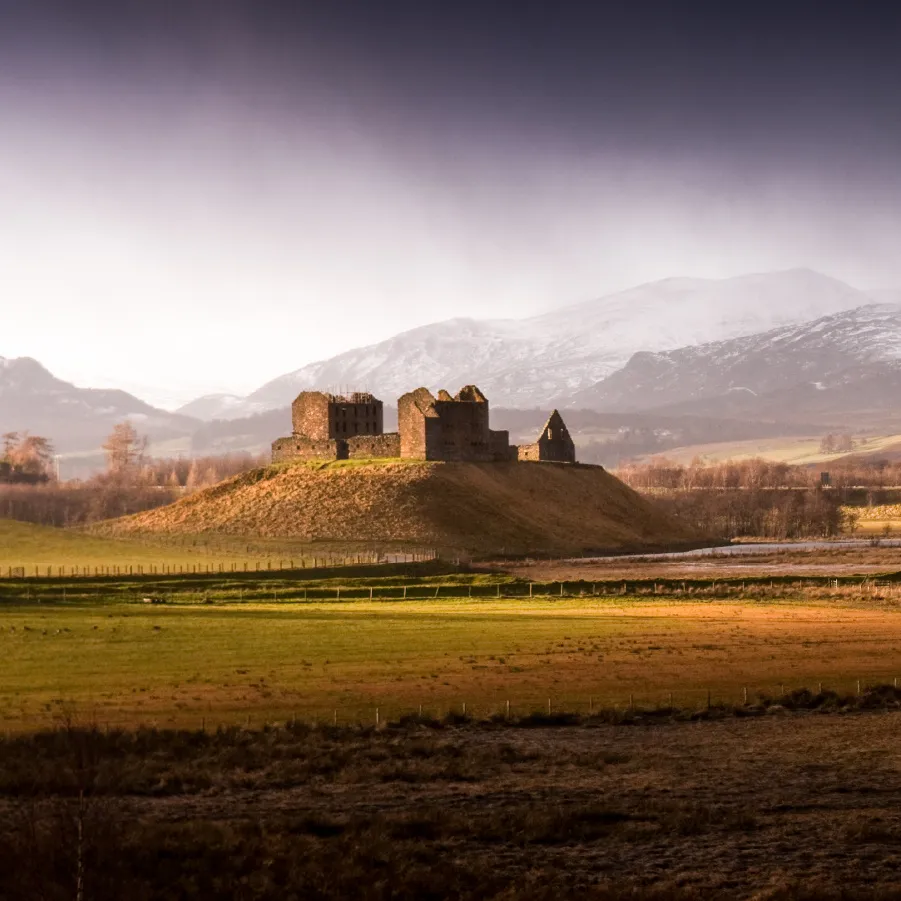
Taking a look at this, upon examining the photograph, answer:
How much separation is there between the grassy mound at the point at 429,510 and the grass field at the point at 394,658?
3854 cm

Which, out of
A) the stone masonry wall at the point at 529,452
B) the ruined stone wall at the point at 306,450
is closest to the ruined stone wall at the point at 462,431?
the ruined stone wall at the point at 306,450

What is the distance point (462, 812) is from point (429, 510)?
83563 millimetres

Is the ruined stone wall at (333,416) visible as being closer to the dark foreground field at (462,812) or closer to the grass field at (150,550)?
the grass field at (150,550)

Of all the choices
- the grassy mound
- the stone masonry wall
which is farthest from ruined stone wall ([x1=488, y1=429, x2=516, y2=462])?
the stone masonry wall

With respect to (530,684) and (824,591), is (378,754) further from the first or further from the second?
(824,591)

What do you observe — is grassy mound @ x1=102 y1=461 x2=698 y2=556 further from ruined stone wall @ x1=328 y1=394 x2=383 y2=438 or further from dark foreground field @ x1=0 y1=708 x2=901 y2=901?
dark foreground field @ x1=0 y1=708 x2=901 y2=901

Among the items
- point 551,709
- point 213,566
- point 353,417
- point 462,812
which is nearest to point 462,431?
point 353,417

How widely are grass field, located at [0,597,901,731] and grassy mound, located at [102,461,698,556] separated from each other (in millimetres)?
38542

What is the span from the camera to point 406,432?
134 metres

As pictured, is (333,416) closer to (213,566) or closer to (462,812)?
(213,566)

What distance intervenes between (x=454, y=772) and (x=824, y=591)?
181ft

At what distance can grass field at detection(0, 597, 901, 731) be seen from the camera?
1844 inches

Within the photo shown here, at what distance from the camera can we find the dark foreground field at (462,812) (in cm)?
2953

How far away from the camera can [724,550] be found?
419 feet
